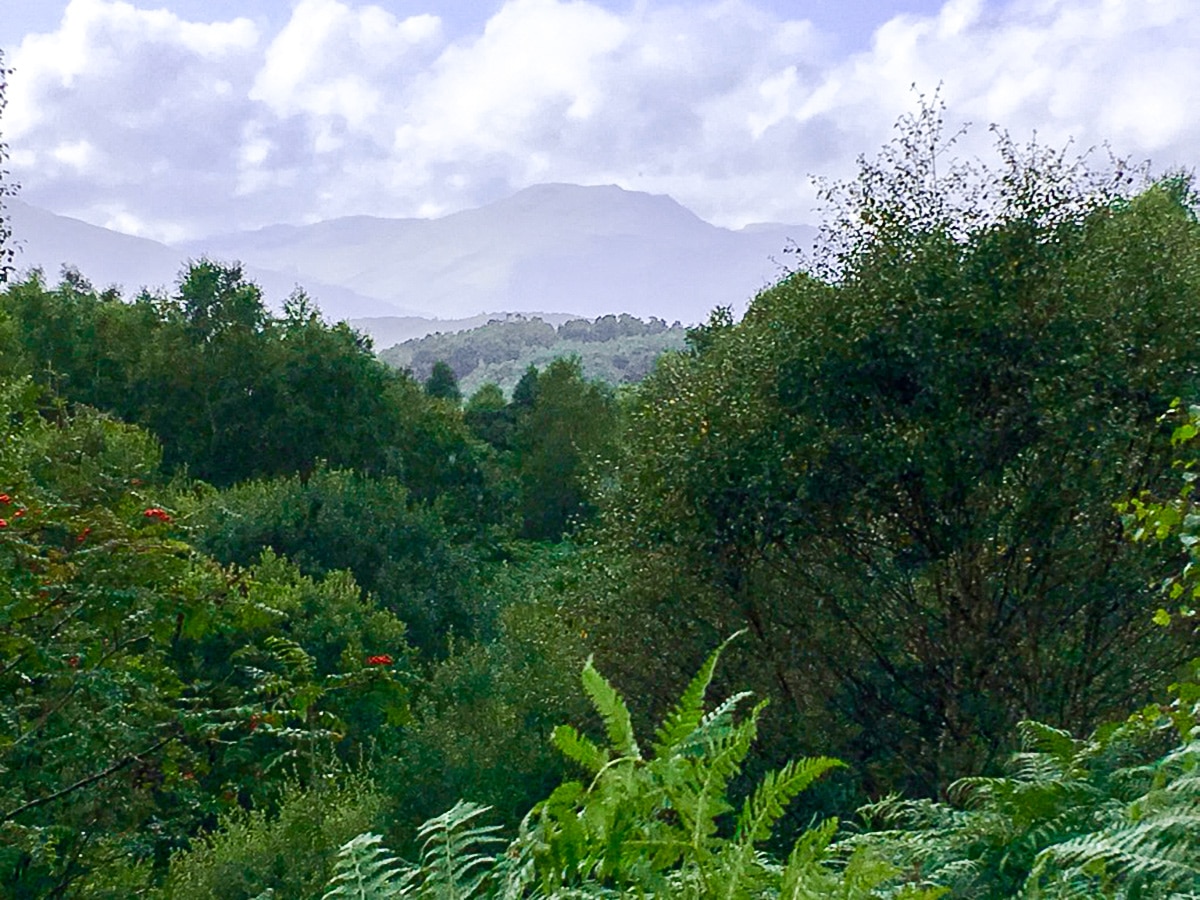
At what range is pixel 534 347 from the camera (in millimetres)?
156250

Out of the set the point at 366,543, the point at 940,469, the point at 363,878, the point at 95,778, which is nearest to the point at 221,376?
the point at 366,543

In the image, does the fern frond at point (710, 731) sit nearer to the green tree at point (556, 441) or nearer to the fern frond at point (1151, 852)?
the fern frond at point (1151, 852)

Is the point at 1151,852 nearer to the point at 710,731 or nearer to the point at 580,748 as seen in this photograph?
the point at 710,731

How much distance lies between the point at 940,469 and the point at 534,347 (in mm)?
147983

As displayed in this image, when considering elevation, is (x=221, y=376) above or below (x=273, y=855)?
above

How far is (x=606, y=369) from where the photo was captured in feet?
387

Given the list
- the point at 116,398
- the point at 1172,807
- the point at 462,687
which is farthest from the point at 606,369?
the point at 1172,807

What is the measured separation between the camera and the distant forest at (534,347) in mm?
124438

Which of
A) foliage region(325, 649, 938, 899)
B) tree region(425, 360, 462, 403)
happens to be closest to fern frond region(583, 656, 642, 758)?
foliage region(325, 649, 938, 899)

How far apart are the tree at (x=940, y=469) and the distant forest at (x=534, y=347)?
9628cm

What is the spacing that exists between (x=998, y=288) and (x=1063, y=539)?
2.34m

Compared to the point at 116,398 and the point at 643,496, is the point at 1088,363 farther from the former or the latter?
the point at 116,398

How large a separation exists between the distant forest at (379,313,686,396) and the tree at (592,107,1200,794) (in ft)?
316

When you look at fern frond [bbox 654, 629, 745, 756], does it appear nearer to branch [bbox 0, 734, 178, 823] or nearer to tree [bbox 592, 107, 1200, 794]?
branch [bbox 0, 734, 178, 823]
